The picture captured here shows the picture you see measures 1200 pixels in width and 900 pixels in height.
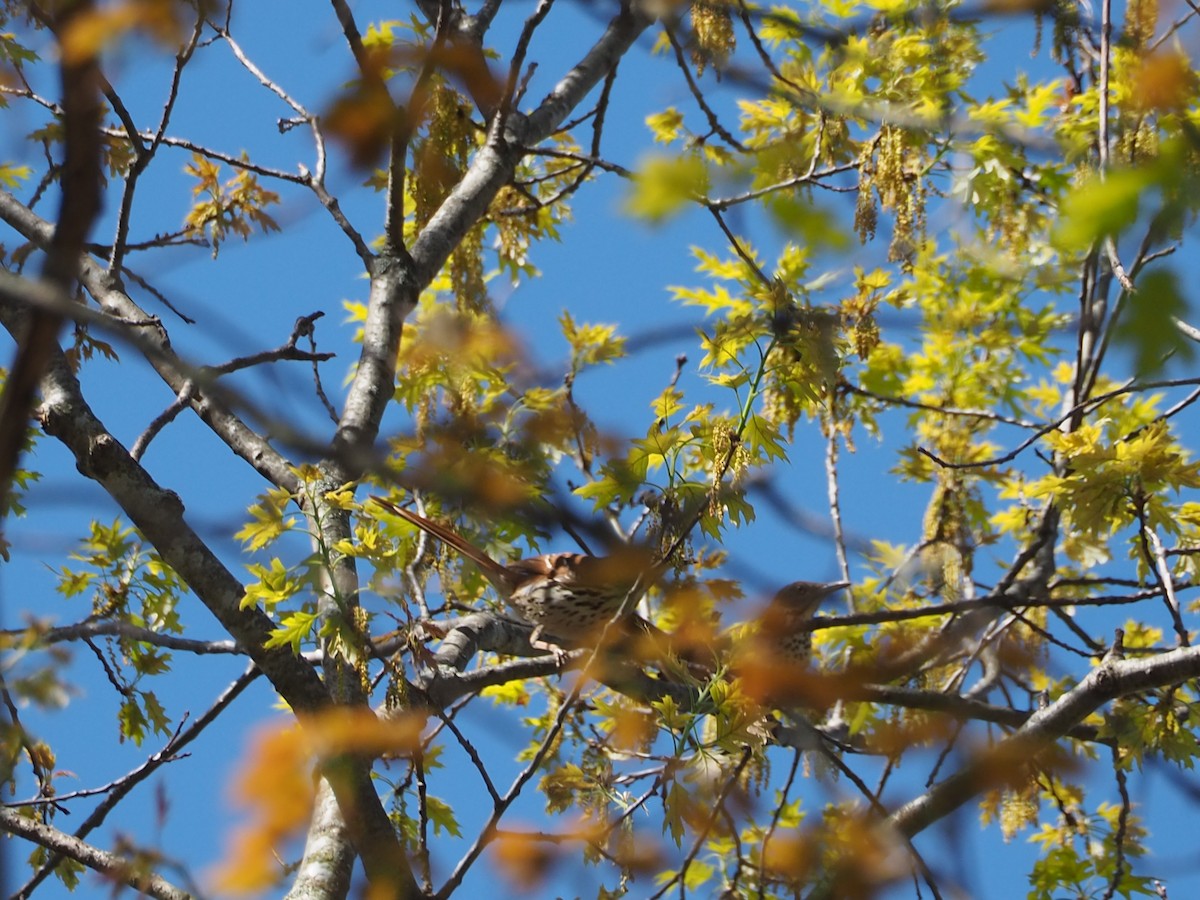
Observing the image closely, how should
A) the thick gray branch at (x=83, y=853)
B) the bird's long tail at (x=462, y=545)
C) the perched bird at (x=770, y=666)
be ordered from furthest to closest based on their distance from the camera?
the bird's long tail at (x=462, y=545) → the perched bird at (x=770, y=666) → the thick gray branch at (x=83, y=853)

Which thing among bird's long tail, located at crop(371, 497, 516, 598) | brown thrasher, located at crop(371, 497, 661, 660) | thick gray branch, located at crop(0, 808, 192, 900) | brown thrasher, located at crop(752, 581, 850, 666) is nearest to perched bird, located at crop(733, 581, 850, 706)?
brown thrasher, located at crop(752, 581, 850, 666)

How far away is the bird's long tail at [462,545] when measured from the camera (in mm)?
3492

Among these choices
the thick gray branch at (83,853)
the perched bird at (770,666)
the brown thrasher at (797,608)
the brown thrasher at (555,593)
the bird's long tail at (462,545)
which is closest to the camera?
the thick gray branch at (83,853)

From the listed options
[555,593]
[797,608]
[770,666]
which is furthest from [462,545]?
[797,608]

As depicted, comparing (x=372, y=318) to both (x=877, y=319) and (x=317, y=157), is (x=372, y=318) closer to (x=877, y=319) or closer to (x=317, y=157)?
(x=317, y=157)

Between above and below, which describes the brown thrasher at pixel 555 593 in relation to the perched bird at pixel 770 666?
above

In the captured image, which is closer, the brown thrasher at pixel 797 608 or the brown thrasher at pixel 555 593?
the brown thrasher at pixel 555 593

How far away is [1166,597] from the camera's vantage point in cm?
327

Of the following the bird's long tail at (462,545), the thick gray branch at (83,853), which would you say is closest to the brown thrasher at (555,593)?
the bird's long tail at (462,545)

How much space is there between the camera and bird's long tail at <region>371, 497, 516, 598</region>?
Answer: 11.5 ft

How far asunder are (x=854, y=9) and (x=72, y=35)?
552 cm

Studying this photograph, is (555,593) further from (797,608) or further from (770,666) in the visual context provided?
(797,608)

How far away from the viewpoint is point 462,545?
4.01 metres

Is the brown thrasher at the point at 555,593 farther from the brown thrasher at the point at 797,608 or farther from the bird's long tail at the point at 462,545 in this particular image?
the brown thrasher at the point at 797,608
